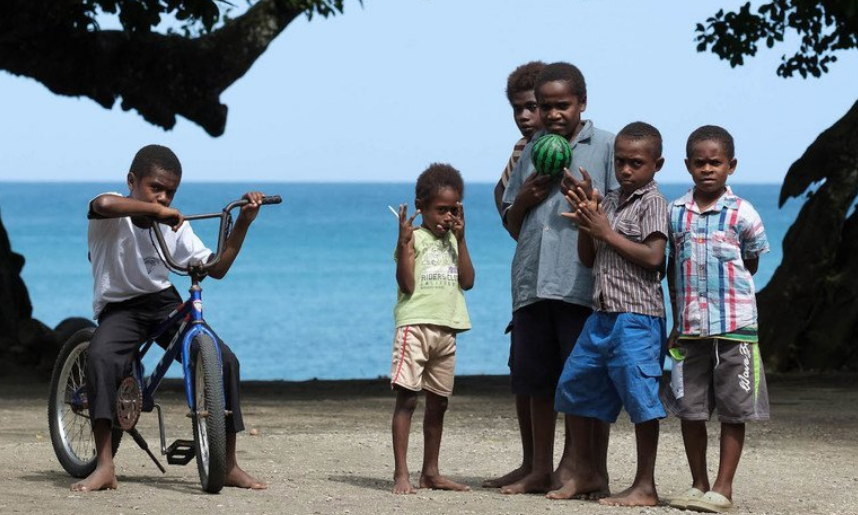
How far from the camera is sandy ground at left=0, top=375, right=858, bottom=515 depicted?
21.0 feet

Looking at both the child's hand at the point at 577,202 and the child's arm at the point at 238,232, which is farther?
the child's arm at the point at 238,232

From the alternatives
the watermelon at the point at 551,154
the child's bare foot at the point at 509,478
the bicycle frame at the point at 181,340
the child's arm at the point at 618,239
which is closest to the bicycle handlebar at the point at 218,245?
the bicycle frame at the point at 181,340

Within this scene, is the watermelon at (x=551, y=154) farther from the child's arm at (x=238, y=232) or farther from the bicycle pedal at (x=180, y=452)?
the bicycle pedal at (x=180, y=452)

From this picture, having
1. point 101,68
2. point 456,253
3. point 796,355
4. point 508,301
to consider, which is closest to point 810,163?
point 796,355

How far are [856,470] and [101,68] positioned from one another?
335 inches

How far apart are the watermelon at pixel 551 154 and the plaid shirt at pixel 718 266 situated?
541 millimetres

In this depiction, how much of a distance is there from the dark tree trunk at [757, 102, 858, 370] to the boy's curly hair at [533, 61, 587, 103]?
7.71 metres

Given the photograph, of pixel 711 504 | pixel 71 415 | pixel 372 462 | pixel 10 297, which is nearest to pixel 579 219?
pixel 711 504

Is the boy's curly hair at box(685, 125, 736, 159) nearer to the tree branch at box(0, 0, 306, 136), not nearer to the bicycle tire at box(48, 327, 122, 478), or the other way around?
the bicycle tire at box(48, 327, 122, 478)

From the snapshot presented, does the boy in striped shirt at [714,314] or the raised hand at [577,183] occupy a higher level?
the raised hand at [577,183]

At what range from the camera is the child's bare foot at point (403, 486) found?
6.71m

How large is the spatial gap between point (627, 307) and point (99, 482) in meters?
2.41

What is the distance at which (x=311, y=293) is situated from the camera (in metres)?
51.8

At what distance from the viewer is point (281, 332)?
36281 millimetres
